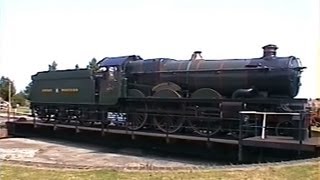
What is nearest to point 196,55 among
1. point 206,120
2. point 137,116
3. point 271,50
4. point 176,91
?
point 176,91

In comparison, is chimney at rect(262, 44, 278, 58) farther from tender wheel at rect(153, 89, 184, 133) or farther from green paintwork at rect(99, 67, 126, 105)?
green paintwork at rect(99, 67, 126, 105)

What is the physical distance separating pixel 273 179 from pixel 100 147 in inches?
424

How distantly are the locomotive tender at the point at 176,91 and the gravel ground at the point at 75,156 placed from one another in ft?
4.45

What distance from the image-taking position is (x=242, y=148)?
11.5 metres

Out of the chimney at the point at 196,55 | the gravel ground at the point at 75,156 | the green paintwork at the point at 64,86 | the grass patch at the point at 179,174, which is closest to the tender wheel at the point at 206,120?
the gravel ground at the point at 75,156

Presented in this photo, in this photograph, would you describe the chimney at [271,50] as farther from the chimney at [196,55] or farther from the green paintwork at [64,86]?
the green paintwork at [64,86]

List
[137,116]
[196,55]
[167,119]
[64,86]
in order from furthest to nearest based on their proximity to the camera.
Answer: [64,86]
[137,116]
[196,55]
[167,119]

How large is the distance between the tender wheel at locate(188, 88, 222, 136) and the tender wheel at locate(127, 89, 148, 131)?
2173mm

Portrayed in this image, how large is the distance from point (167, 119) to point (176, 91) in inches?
41.2

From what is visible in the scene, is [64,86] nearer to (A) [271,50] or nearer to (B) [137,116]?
(B) [137,116]

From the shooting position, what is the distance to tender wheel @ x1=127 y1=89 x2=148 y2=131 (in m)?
15.7

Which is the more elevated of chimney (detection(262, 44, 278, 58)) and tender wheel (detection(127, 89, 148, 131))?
chimney (detection(262, 44, 278, 58))

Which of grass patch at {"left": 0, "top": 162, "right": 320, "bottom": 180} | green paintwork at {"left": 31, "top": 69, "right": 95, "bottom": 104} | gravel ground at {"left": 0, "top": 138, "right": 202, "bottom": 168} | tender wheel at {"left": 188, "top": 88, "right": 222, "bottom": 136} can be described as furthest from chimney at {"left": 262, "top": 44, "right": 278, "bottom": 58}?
green paintwork at {"left": 31, "top": 69, "right": 95, "bottom": 104}

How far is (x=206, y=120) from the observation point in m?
13.8
